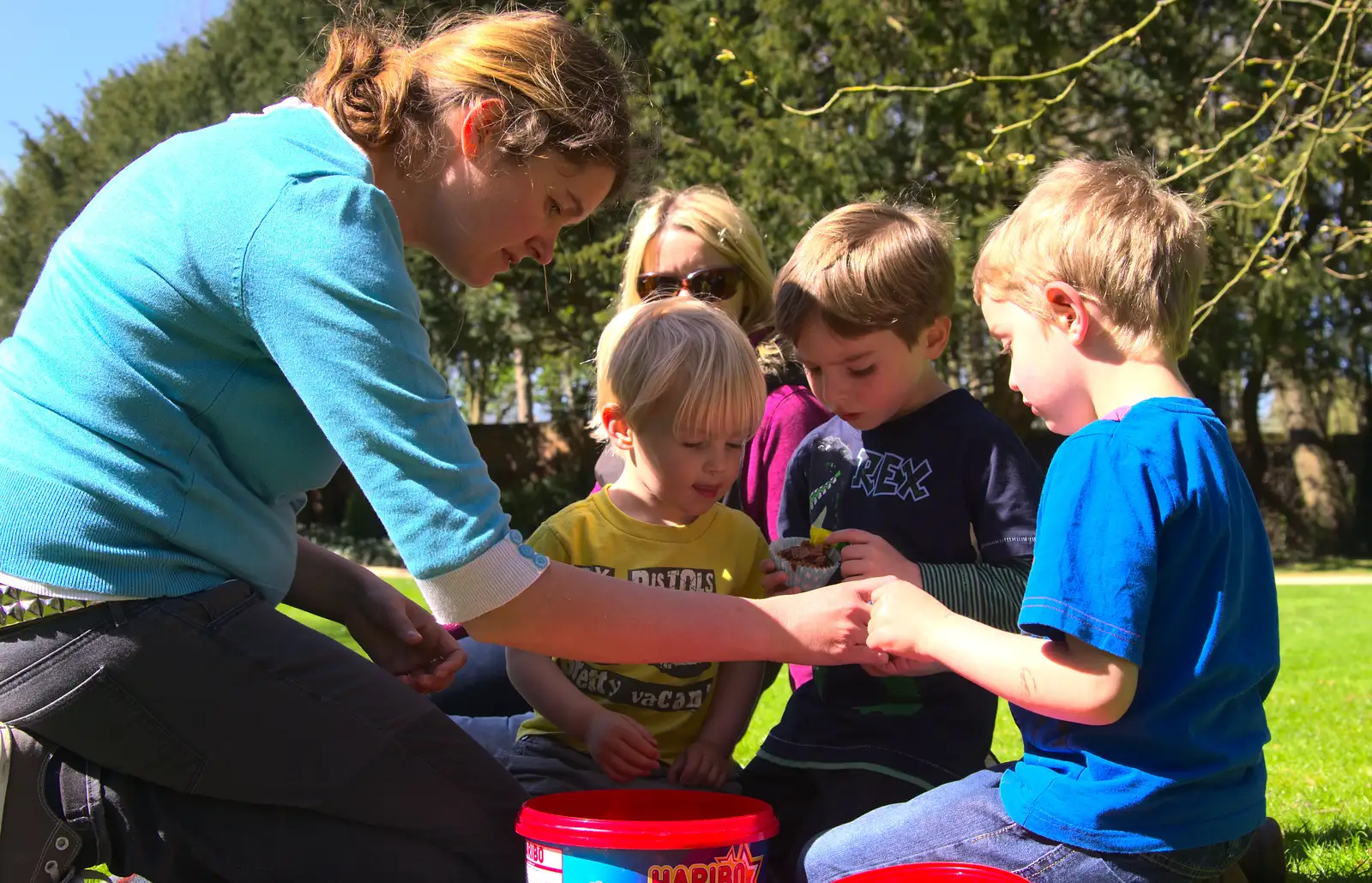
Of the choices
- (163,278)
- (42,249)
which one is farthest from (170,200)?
(42,249)

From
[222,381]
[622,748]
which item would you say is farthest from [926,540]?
[222,381]

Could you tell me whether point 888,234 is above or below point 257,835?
above

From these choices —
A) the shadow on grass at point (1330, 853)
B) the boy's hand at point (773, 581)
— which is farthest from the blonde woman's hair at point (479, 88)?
the shadow on grass at point (1330, 853)

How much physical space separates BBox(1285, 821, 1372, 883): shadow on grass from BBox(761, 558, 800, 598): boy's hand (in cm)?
168

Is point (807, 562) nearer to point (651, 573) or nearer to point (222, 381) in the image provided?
point (651, 573)

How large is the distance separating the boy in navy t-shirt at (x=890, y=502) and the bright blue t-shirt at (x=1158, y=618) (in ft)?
2.13

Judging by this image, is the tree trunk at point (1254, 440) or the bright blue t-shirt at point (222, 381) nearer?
the bright blue t-shirt at point (222, 381)

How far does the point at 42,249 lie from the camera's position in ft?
93.2

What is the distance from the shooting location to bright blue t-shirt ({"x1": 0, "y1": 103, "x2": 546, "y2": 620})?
216cm

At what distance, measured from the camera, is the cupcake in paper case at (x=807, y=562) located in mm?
2879

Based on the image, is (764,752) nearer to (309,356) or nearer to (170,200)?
(309,356)

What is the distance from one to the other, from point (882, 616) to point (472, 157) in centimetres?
121

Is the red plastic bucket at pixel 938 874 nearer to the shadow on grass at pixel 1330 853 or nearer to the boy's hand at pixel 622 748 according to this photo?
the boy's hand at pixel 622 748

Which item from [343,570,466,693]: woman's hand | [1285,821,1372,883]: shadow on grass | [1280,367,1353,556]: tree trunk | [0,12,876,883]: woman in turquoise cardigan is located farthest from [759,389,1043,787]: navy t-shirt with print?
[1280,367,1353,556]: tree trunk
